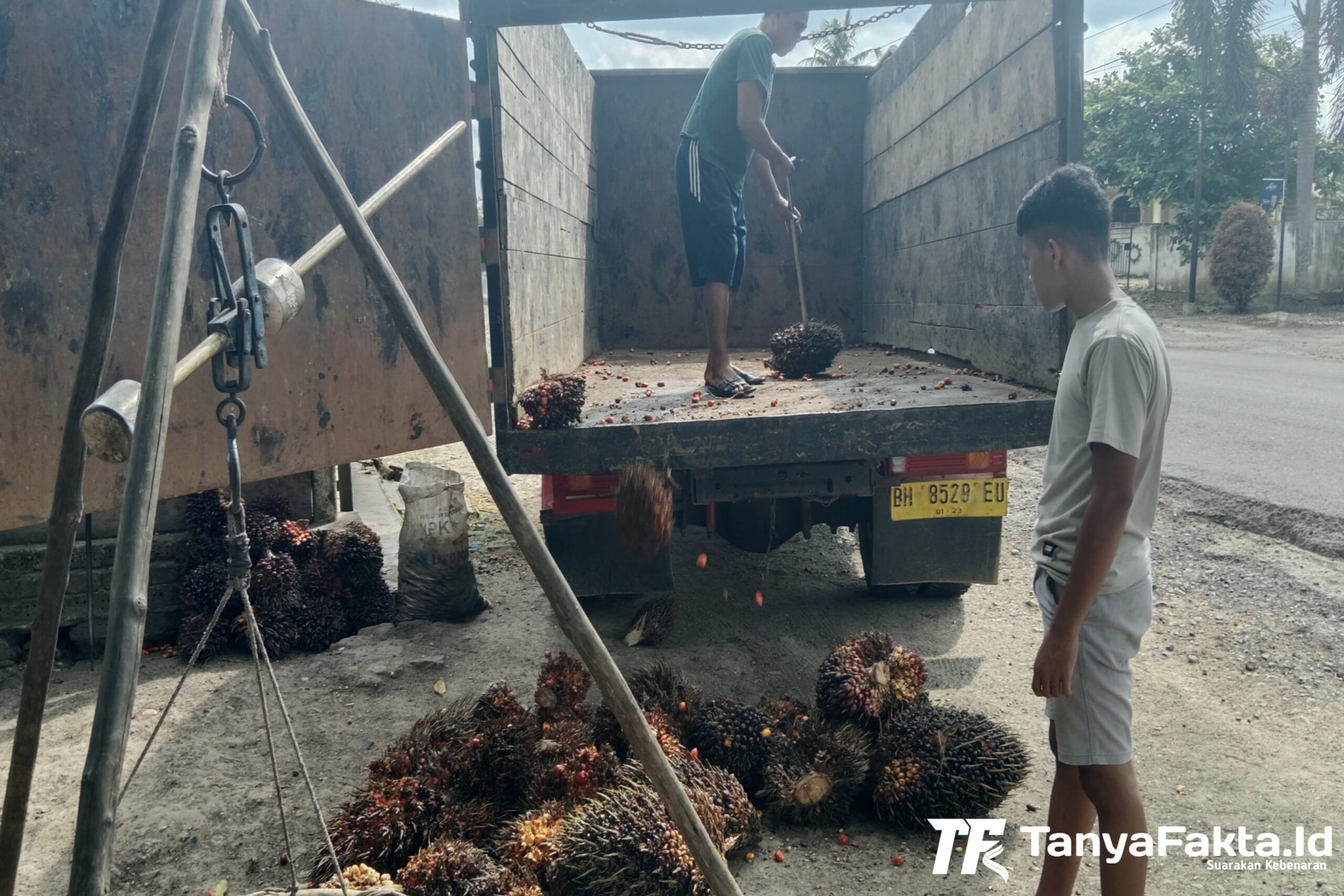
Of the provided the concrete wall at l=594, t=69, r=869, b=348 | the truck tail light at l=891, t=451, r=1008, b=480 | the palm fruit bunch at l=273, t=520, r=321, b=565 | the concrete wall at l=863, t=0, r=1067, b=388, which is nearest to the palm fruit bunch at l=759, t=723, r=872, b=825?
the truck tail light at l=891, t=451, r=1008, b=480

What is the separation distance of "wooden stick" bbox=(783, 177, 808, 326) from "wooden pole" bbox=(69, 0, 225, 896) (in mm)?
3880

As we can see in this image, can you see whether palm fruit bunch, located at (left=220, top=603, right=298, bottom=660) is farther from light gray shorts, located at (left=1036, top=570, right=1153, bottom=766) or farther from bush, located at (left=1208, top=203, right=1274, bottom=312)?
bush, located at (left=1208, top=203, right=1274, bottom=312)

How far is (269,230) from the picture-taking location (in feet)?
11.6

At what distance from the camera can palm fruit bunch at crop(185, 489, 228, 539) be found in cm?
464

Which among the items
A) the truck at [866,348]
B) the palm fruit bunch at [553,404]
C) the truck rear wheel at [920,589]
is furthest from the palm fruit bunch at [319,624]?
the truck rear wheel at [920,589]

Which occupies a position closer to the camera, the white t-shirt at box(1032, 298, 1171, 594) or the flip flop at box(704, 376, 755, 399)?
the white t-shirt at box(1032, 298, 1171, 594)

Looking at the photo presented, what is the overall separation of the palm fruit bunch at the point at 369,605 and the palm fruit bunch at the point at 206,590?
1.71ft

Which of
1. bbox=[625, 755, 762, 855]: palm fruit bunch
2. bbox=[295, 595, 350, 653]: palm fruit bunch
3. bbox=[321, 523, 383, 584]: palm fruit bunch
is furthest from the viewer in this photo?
bbox=[321, 523, 383, 584]: palm fruit bunch

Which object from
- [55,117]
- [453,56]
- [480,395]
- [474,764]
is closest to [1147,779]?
[474,764]

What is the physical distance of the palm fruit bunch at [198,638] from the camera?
4367 millimetres

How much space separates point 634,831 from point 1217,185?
31.8 meters

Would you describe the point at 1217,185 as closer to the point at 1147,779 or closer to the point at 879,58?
the point at 879,58

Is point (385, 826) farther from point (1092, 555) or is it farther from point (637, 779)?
point (1092, 555)

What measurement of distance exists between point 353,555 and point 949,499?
292cm
